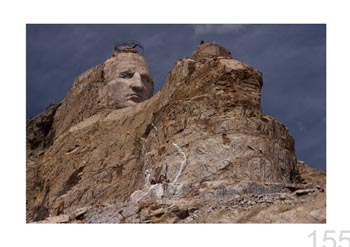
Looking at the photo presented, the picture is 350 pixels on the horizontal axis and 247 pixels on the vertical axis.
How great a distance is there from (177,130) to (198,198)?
4.85m

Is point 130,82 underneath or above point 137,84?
above

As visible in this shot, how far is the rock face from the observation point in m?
42.3

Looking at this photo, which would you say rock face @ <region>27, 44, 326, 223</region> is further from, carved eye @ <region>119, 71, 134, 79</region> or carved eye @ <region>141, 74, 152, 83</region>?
carved eye @ <region>141, 74, 152, 83</region>

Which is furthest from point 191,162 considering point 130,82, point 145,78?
point 145,78

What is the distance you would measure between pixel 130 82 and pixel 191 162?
1414 cm

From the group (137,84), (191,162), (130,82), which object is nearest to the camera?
(191,162)

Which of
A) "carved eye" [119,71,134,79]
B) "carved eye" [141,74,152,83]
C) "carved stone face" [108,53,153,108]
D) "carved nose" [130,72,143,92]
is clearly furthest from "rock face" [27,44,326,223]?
"carved eye" [141,74,152,83]

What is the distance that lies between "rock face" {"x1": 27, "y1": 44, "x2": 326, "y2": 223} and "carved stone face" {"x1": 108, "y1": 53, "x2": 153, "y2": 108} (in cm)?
95

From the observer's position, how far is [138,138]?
174ft

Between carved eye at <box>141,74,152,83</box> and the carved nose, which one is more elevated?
carved eye at <box>141,74,152,83</box>

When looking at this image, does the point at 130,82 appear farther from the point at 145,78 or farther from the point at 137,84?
the point at 145,78

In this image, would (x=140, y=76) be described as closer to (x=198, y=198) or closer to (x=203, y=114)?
(x=203, y=114)

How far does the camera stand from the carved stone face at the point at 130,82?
57688 mm

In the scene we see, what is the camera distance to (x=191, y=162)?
44.7 metres
